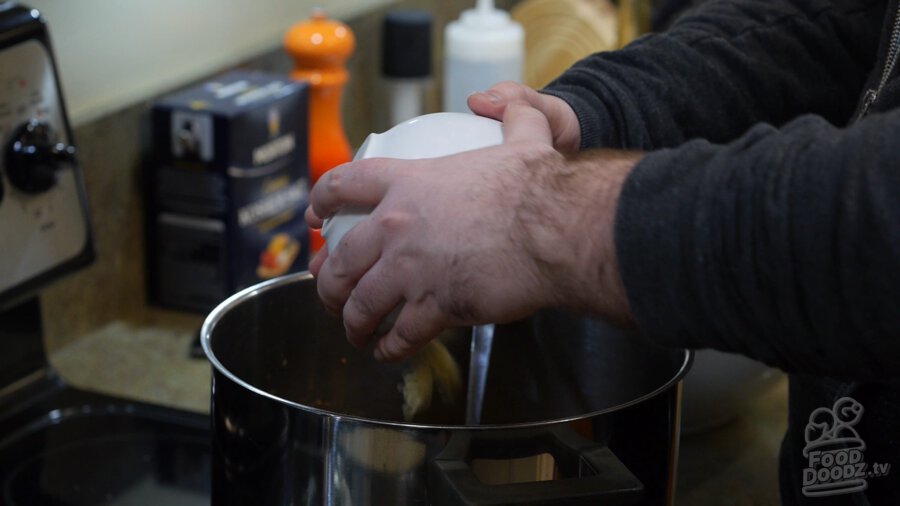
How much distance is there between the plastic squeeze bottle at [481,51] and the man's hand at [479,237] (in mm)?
882

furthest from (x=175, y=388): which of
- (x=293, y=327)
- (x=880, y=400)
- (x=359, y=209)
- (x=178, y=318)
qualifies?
(x=880, y=400)

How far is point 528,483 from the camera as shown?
558mm

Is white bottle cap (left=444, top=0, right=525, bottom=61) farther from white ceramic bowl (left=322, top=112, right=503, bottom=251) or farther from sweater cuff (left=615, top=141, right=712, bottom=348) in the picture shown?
sweater cuff (left=615, top=141, right=712, bottom=348)

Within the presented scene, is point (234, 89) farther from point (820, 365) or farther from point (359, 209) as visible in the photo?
point (820, 365)

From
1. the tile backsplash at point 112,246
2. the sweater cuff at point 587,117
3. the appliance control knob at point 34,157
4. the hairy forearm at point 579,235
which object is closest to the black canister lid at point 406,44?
the tile backsplash at point 112,246

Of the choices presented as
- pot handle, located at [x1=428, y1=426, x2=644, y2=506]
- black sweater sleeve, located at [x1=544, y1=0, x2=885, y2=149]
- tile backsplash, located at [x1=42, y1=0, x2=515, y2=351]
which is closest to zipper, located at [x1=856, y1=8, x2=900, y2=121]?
black sweater sleeve, located at [x1=544, y1=0, x2=885, y2=149]

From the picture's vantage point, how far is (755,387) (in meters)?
0.98

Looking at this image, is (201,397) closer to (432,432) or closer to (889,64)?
(432,432)

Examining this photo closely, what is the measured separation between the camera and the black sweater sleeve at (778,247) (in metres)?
0.48

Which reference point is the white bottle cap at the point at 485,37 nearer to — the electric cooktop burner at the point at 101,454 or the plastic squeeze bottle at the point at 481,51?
the plastic squeeze bottle at the point at 481,51

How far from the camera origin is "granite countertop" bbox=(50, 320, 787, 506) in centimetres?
92

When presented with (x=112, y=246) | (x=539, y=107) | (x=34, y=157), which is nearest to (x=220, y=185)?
(x=112, y=246)

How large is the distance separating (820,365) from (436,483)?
0.19m

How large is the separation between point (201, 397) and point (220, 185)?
22 centimetres
